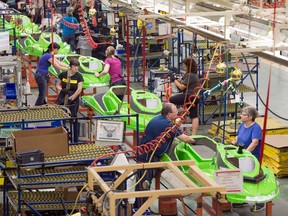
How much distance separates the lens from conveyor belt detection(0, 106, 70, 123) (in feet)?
35.6

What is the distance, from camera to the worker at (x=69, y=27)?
23.2m

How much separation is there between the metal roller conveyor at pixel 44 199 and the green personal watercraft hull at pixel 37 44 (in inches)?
386

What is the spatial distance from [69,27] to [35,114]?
494 inches

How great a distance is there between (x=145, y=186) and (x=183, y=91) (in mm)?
5884

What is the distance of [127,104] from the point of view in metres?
13.8

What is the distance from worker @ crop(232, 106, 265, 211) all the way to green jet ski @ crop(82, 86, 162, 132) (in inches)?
91.6

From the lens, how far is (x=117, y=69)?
17.3 meters

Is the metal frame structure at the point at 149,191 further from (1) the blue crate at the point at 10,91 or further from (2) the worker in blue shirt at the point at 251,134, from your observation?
(1) the blue crate at the point at 10,91

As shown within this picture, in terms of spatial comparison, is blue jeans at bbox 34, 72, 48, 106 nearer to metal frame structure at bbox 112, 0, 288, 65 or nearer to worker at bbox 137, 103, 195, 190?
metal frame structure at bbox 112, 0, 288, 65

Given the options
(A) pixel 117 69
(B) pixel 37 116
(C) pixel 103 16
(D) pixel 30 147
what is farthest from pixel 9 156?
(C) pixel 103 16

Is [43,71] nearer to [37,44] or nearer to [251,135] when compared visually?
[37,44]

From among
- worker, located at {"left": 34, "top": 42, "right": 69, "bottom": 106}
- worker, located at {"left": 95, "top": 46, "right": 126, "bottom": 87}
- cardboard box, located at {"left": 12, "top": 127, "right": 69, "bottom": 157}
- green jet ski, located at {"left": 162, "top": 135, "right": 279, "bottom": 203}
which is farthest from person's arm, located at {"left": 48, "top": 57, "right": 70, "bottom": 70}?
cardboard box, located at {"left": 12, "top": 127, "right": 69, "bottom": 157}

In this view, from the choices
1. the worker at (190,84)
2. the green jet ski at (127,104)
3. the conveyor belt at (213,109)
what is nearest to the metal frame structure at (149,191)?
the green jet ski at (127,104)

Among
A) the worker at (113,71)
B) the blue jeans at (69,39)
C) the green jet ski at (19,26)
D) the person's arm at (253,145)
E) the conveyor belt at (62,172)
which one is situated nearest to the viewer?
the conveyor belt at (62,172)
